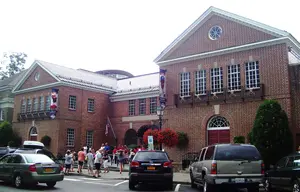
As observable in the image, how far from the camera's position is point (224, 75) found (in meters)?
23.6

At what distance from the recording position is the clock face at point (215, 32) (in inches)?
961

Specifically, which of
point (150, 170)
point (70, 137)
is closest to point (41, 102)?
point (70, 137)

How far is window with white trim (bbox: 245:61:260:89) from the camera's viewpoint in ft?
73.2

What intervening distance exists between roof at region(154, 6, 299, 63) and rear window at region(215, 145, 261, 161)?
12293 mm

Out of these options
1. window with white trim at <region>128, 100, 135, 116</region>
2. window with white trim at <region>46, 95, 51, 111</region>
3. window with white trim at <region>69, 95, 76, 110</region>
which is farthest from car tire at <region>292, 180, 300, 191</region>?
window with white trim at <region>46, 95, 51, 111</region>

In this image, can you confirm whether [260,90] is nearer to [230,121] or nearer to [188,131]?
[230,121]

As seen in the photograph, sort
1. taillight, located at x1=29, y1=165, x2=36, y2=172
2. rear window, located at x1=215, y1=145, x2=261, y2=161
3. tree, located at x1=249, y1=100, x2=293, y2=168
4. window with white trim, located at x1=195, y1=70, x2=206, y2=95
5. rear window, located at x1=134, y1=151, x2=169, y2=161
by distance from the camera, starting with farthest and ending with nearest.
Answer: window with white trim, located at x1=195, y1=70, x2=206, y2=95
tree, located at x1=249, y1=100, x2=293, y2=168
rear window, located at x1=134, y1=151, x2=169, y2=161
taillight, located at x1=29, y1=165, x2=36, y2=172
rear window, located at x1=215, y1=145, x2=261, y2=161

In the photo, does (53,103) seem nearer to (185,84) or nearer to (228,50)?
(185,84)

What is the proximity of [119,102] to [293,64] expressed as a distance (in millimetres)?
20827

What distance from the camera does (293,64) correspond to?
2105cm

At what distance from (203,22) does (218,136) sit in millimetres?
8445

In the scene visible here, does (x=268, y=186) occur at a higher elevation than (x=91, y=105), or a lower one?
lower

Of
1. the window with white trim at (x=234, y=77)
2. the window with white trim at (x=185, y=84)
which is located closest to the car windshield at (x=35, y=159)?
the window with white trim at (x=185, y=84)

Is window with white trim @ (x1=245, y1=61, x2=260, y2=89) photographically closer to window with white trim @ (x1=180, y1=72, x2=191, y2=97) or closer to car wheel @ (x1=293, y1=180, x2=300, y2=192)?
window with white trim @ (x1=180, y1=72, x2=191, y2=97)
